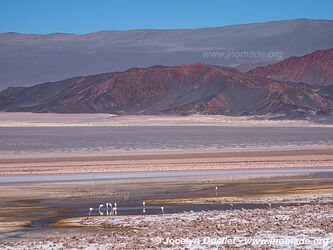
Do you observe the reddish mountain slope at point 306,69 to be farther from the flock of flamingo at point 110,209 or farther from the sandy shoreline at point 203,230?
the sandy shoreline at point 203,230

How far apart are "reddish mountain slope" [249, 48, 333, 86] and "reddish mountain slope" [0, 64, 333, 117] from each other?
26.2 m

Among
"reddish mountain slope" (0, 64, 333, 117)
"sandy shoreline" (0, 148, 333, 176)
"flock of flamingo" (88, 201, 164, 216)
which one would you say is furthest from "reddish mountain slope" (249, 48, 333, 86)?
"flock of flamingo" (88, 201, 164, 216)

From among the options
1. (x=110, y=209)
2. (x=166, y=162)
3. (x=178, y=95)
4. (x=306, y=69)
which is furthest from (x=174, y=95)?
(x=110, y=209)

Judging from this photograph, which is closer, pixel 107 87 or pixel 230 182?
pixel 230 182

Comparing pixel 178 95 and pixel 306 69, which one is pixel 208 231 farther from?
pixel 306 69

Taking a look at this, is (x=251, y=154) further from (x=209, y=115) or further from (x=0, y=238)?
(x=209, y=115)

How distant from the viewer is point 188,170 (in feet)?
105

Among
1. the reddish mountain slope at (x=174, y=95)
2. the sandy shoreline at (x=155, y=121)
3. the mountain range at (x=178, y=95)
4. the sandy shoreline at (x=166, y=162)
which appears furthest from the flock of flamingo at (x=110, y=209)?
the reddish mountain slope at (x=174, y=95)

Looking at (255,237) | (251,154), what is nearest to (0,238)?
(255,237)

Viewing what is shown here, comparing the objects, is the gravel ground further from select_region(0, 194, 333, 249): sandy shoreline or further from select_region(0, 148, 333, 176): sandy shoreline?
select_region(0, 148, 333, 176): sandy shoreline

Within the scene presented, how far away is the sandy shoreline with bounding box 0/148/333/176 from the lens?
108 ft

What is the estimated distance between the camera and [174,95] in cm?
14762

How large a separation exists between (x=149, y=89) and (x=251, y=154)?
107 meters

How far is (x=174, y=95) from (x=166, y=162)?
111 m
